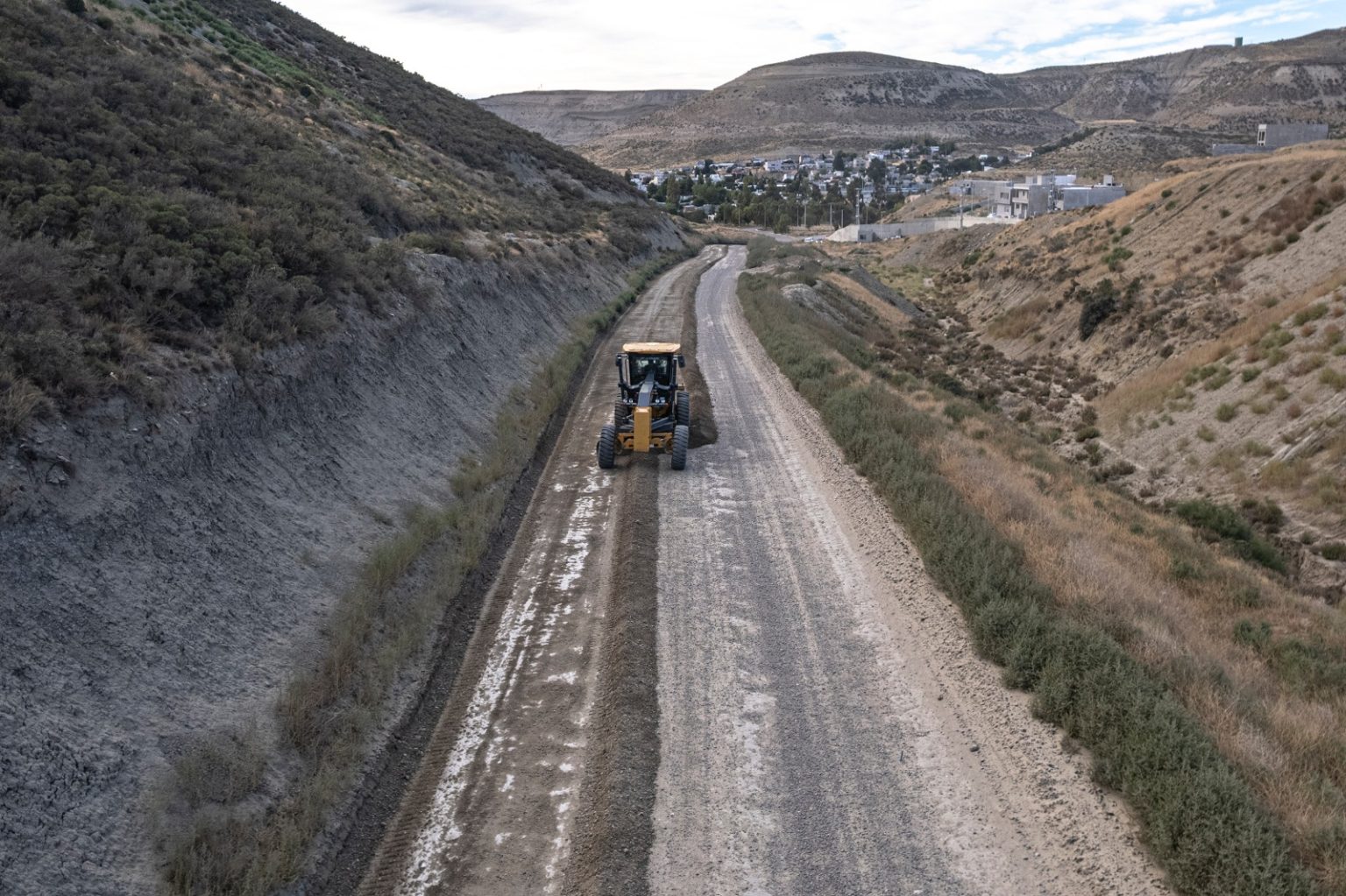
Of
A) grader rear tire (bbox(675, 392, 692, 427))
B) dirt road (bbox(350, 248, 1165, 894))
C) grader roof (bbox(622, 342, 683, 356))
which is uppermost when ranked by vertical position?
grader roof (bbox(622, 342, 683, 356))

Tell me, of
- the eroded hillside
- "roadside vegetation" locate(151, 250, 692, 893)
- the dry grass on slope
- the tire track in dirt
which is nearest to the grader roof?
the tire track in dirt

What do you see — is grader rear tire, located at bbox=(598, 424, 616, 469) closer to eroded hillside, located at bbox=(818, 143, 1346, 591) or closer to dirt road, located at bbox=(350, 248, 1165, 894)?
dirt road, located at bbox=(350, 248, 1165, 894)

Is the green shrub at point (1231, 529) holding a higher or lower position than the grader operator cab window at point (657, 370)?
lower

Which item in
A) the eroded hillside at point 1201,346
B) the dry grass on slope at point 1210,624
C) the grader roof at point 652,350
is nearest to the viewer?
the dry grass on slope at point 1210,624

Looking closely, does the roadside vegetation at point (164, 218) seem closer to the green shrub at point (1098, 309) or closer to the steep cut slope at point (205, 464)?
the steep cut slope at point (205, 464)

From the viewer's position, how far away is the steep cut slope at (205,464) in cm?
782

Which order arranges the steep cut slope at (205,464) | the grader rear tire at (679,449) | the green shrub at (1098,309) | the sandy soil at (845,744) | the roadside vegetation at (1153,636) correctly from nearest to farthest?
the roadside vegetation at (1153,636) < the steep cut slope at (205,464) < the sandy soil at (845,744) < the grader rear tire at (679,449) < the green shrub at (1098,309)

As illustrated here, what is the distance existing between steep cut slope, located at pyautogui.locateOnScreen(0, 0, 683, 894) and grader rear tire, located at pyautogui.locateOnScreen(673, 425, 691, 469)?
144 inches

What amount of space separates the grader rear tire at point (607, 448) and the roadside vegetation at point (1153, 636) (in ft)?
17.4

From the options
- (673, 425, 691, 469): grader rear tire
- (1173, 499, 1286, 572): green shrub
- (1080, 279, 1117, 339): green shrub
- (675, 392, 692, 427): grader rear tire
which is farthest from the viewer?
(1080, 279, 1117, 339): green shrub

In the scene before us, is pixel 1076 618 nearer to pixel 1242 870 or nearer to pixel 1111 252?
pixel 1242 870

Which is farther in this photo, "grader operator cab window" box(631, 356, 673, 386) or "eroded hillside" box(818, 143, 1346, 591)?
"eroded hillside" box(818, 143, 1346, 591)

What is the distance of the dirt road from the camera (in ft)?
26.2

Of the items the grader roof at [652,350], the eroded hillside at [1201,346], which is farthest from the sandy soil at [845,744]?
the eroded hillside at [1201,346]
